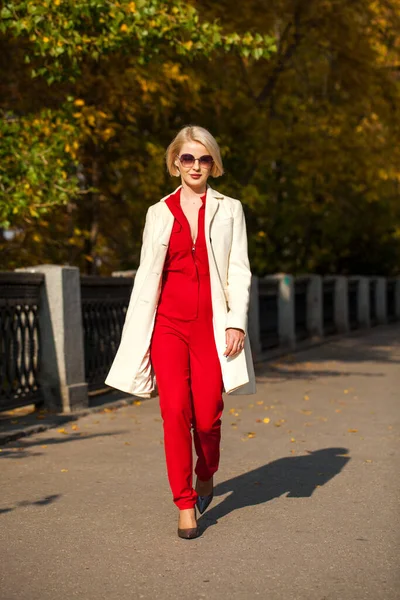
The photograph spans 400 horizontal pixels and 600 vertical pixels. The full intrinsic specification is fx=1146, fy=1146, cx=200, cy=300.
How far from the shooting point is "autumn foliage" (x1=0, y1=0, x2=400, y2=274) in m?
12.5

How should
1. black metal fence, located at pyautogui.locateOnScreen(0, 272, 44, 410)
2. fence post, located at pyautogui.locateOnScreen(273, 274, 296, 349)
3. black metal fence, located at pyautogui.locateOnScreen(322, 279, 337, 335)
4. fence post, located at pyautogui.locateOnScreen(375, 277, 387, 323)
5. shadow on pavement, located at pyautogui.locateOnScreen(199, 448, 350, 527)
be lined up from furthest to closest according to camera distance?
fence post, located at pyautogui.locateOnScreen(375, 277, 387, 323) < black metal fence, located at pyautogui.locateOnScreen(322, 279, 337, 335) < fence post, located at pyautogui.locateOnScreen(273, 274, 296, 349) < black metal fence, located at pyautogui.locateOnScreen(0, 272, 44, 410) < shadow on pavement, located at pyautogui.locateOnScreen(199, 448, 350, 527)

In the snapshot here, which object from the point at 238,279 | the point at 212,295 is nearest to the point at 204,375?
the point at 212,295

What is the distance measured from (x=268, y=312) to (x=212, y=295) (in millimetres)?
15193

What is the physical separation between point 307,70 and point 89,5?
1506 cm

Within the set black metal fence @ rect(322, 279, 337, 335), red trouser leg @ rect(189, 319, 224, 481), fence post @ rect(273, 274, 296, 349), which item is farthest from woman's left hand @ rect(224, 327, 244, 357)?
black metal fence @ rect(322, 279, 337, 335)

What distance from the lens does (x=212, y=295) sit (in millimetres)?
5871

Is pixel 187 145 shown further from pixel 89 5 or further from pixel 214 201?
pixel 89 5

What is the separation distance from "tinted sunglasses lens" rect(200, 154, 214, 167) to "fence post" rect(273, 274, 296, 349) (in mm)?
15710

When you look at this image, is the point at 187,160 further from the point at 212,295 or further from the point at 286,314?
the point at 286,314

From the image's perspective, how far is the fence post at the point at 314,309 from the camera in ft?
81.1

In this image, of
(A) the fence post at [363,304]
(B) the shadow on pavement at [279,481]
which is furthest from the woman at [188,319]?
(A) the fence post at [363,304]

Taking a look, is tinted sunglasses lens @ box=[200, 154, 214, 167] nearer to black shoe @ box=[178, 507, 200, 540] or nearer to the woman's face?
the woman's face

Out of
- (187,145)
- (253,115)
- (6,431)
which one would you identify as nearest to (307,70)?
(253,115)

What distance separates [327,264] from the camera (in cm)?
3375
